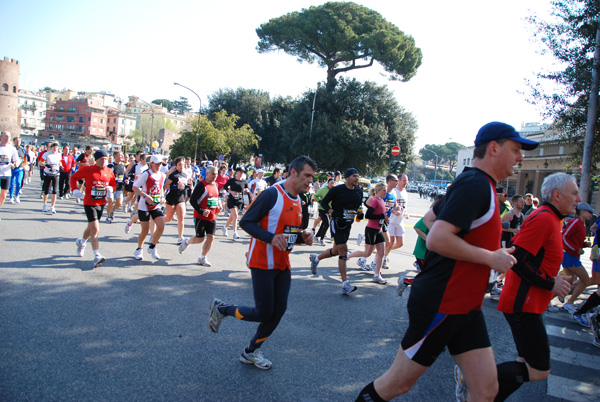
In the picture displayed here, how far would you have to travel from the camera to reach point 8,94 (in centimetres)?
8025

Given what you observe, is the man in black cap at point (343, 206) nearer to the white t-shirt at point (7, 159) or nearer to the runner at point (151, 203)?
the runner at point (151, 203)

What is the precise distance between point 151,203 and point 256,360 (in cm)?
439

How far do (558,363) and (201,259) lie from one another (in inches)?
217

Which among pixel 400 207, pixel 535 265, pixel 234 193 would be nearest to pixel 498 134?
pixel 535 265

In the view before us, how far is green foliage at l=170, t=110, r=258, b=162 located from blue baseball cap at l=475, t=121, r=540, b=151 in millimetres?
37232

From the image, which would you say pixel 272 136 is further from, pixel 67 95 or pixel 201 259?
pixel 67 95

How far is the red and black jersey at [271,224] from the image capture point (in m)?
3.74

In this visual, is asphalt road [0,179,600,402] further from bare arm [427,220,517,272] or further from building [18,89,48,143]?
building [18,89,48,143]

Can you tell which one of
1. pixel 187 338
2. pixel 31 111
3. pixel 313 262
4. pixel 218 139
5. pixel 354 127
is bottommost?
pixel 187 338

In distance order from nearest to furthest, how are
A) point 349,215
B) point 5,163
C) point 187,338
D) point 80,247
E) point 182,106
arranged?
1. point 187,338
2. point 349,215
3. point 80,247
4. point 5,163
5. point 182,106

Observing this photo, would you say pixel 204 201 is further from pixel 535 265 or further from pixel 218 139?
pixel 218 139

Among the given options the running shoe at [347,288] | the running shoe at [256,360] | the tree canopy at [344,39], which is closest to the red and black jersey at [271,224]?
the running shoe at [256,360]

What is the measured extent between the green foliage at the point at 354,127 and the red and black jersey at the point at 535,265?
3039 cm

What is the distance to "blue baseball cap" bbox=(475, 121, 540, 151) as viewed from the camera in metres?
2.38
